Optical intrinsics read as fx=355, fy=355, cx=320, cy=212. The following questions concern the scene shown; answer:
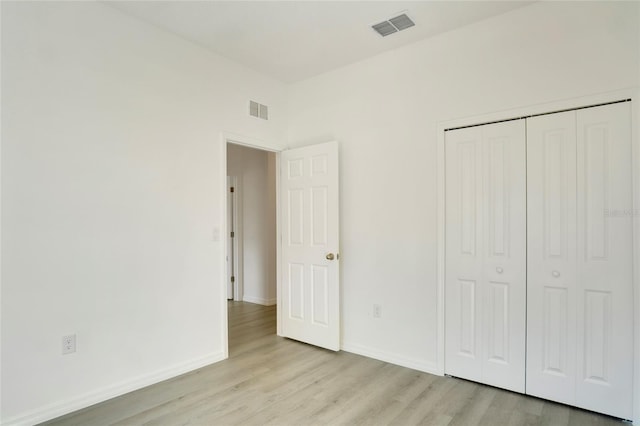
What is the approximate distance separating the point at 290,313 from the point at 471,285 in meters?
1.98

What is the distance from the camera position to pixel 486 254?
112 inches

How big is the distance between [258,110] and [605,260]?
329 cm

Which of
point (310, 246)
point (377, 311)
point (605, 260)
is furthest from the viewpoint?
point (310, 246)

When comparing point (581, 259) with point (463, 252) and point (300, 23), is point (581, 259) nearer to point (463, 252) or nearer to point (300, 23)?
point (463, 252)

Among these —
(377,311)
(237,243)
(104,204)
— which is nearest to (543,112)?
(377,311)

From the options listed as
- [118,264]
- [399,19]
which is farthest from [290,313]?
[399,19]

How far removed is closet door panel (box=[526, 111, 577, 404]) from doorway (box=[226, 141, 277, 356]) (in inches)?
139

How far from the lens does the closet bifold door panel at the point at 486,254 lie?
8.88 ft

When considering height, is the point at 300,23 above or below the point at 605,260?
above

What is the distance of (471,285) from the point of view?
292 cm

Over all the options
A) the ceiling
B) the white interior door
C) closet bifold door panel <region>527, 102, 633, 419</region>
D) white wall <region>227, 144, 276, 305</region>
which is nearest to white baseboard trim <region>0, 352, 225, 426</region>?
the white interior door

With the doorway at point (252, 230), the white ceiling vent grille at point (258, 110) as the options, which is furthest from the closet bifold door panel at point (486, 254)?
the doorway at point (252, 230)

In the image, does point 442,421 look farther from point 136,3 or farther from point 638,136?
point 136,3

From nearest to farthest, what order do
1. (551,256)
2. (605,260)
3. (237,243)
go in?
1. (605,260)
2. (551,256)
3. (237,243)
